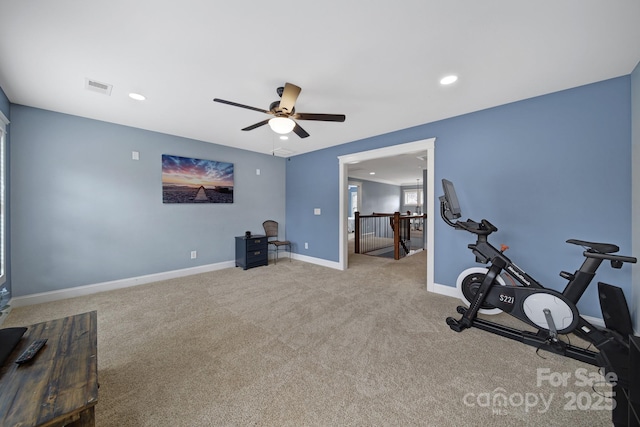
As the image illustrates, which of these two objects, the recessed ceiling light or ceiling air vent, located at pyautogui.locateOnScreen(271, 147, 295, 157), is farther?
ceiling air vent, located at pyautogui.locateOnScreen(271, 147, 295, 157)

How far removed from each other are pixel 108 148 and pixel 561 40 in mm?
5248

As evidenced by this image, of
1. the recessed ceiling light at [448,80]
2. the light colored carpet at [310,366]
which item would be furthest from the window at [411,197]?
the recessed ceiling light at [448,80]

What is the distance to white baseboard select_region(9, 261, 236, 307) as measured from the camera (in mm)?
2879

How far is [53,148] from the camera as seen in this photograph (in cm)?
302

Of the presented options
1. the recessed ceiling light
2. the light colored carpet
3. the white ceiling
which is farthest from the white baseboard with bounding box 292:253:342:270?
the recessed ceiling light

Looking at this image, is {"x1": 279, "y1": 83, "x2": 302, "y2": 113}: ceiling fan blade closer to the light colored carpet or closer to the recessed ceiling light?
the recessed ceiling light

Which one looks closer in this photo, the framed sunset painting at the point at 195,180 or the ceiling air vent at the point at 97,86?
the ceiling air vent at the point at 97,86

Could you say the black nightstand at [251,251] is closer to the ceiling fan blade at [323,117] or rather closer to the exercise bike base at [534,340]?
the ceiling fan blade at [323,117]

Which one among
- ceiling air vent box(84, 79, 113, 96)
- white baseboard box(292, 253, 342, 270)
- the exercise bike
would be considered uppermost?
ceiling air vent box(84, 79, 113, 96)

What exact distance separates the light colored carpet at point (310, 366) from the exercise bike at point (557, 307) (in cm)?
11

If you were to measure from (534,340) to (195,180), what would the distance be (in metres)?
5.07

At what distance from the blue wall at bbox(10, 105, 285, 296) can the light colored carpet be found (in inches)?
21.2

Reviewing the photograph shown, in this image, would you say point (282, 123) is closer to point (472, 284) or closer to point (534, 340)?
point (472, 284)

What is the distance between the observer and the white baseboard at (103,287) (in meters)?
2.88
